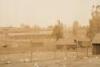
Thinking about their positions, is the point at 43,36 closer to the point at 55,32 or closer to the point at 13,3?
the point at 55,32

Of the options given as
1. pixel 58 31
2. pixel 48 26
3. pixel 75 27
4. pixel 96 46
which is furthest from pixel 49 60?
pixel 75 27

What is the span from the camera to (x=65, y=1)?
19.5 metres

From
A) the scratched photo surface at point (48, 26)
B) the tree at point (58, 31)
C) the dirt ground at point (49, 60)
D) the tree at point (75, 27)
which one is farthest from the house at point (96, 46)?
the tree at point (58, 31)

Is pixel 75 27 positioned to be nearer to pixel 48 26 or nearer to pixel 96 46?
pixel 48 26

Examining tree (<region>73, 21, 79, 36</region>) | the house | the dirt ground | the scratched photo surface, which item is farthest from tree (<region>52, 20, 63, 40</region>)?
the house

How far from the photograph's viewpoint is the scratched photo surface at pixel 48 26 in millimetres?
18703

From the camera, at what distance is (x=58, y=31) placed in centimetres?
1959

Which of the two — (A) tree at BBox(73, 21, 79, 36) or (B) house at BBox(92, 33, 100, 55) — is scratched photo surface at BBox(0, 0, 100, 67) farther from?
(B) house at BBox(92, 33, 100, 55)

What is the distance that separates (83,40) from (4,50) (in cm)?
460

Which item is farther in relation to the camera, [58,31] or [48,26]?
[48,26]

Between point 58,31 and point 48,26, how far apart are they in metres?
0.71

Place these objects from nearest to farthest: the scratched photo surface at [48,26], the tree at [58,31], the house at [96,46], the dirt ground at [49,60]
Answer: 1. the dirt ground at [49,60]
2. the house at [96,46]
3. the scratched photo surface at [48,26]
4. the tree at [58,31]

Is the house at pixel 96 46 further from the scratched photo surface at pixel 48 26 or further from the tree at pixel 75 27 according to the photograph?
the tree at pixel 75 27

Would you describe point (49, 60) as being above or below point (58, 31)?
below
